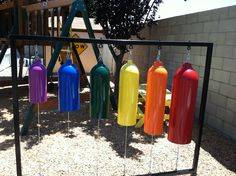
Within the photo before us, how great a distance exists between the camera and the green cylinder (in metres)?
2.36

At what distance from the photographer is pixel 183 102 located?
2414mm

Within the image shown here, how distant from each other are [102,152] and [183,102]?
1.72m

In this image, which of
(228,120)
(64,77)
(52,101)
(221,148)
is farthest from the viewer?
(52,101)

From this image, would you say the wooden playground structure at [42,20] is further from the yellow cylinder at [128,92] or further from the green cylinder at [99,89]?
the yellow cylinder at [128,92]

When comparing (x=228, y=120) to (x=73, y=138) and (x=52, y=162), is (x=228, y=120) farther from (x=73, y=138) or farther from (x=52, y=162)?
(x=52, y=162)

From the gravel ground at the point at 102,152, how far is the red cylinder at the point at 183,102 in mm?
712

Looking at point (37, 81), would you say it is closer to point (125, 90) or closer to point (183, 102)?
point (125, 90)

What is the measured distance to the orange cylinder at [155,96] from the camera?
238cm

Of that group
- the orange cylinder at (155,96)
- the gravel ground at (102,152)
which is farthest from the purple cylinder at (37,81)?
the gravel ground at (102,152)

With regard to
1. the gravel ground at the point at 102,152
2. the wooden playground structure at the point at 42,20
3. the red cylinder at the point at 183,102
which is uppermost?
the wooden playground structure at the point at 42,20

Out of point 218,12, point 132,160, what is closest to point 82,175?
point 132,160

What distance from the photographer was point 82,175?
3.10 m

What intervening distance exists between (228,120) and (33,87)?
10.9 feet

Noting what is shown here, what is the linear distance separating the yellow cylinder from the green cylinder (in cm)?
14
